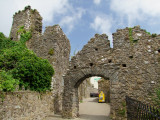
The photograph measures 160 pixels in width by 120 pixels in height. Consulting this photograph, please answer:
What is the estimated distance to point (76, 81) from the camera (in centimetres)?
838

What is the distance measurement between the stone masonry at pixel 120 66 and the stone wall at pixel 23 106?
5.30 feet

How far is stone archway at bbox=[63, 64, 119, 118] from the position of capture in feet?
25.1

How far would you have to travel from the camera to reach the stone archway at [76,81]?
7.65m

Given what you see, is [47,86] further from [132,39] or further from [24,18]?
[24,18]

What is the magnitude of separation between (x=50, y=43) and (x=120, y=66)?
6481mm

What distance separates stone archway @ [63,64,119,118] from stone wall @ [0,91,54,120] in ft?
4.73

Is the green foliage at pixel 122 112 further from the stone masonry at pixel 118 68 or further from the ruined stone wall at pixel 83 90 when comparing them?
the ruined stone wall at pixel 83 90

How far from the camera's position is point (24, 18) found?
13.6 meters

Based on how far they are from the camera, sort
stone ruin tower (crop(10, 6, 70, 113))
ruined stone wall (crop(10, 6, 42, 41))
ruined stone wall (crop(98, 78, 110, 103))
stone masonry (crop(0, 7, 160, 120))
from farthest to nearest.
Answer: ruined stone wall (crop(98, 78, 110, 103)), ruined stone wall (crop(10, 6, 42, 41)), stone ruin tower (crop(10, 6, 70, 113)), stone masonry (crop(0, 7, 160, 120))

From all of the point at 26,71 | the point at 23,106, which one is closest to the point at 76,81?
the point at 26,71

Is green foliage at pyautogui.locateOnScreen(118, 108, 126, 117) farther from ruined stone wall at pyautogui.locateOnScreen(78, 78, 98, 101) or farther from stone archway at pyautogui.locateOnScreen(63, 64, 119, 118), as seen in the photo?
ruined stone wall at pyautogui.locateOnScreen(78, 78, 98, 101)

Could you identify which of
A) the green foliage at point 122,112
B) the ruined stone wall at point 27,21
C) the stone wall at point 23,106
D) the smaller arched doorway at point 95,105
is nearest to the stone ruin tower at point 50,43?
the ruined stone wall at point 27,21

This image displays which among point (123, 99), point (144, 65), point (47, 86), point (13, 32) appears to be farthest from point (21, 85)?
point (13, 32)

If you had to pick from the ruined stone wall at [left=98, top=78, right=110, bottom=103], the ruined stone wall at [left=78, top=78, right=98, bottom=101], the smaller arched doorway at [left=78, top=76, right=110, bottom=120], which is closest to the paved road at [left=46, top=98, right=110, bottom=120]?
the smaller arched doorway at [left=78, top=76, right=110, bottom=120]
